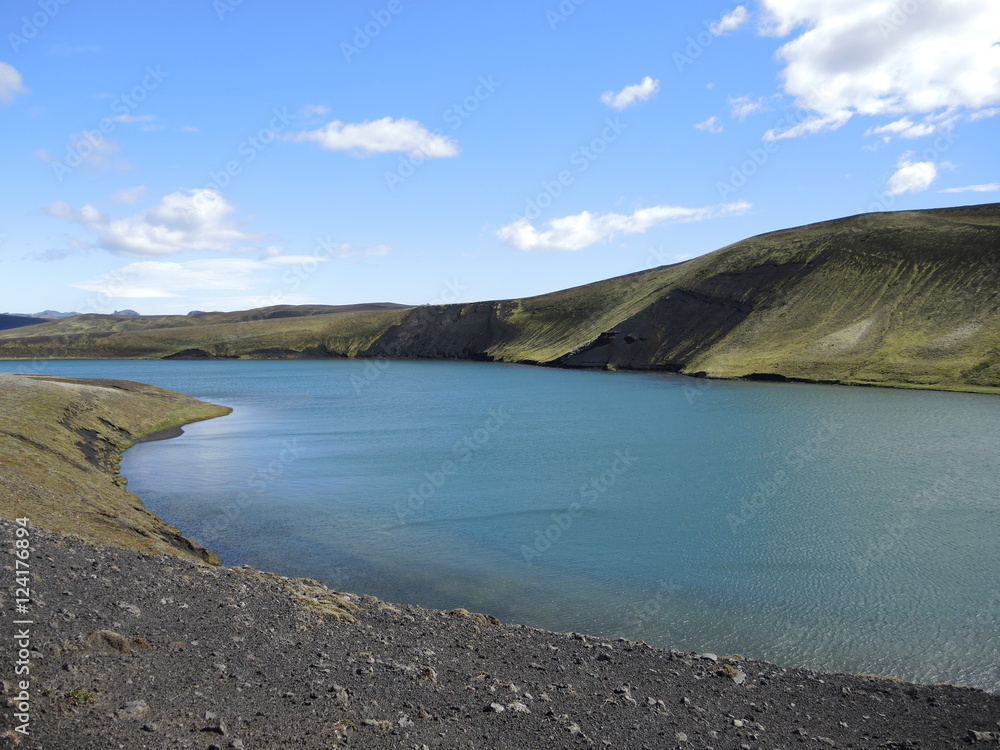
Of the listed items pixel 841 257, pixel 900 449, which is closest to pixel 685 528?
pixel 900 449

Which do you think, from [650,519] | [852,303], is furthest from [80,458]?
[852,303]

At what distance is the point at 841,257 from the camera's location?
13288cm

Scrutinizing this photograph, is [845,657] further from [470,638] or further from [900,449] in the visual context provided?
[900,449]

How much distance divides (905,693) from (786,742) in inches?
162
